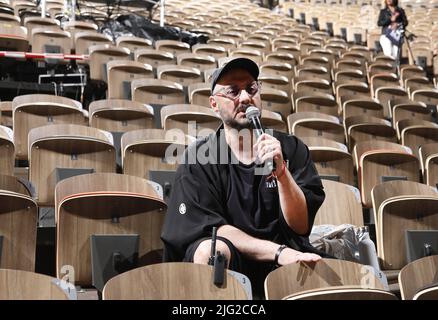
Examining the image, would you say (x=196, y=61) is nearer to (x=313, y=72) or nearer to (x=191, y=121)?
(x=313, y=72)

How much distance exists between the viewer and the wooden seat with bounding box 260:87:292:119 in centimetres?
A: 447

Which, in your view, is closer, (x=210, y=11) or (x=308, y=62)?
(x=308, y=62)

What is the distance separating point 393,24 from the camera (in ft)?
25.7

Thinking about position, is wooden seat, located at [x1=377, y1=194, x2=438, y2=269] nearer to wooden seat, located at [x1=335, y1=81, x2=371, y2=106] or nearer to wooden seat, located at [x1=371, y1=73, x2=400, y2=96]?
wooden seat, located at [x1=335, y1=81, x2=371, y2=106]

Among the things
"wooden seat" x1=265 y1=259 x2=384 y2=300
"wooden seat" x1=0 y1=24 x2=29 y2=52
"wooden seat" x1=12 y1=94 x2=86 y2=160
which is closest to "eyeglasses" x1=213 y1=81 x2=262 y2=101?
"wooden seat" x1=265 y1=259 x2=384 y2=300

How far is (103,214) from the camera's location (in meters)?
2.06

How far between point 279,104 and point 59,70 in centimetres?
203

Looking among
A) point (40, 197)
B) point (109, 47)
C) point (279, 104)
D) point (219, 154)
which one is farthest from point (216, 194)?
point (109, 47)

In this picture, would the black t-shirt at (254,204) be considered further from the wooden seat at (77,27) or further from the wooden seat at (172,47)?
the wooden seat at (77,27)

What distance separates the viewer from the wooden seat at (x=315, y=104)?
4.57 m

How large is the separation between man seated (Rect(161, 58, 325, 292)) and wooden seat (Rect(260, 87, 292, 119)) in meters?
2.55

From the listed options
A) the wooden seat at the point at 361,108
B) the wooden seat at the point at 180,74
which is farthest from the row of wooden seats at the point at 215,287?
the wooden seat at the point at 180,74
